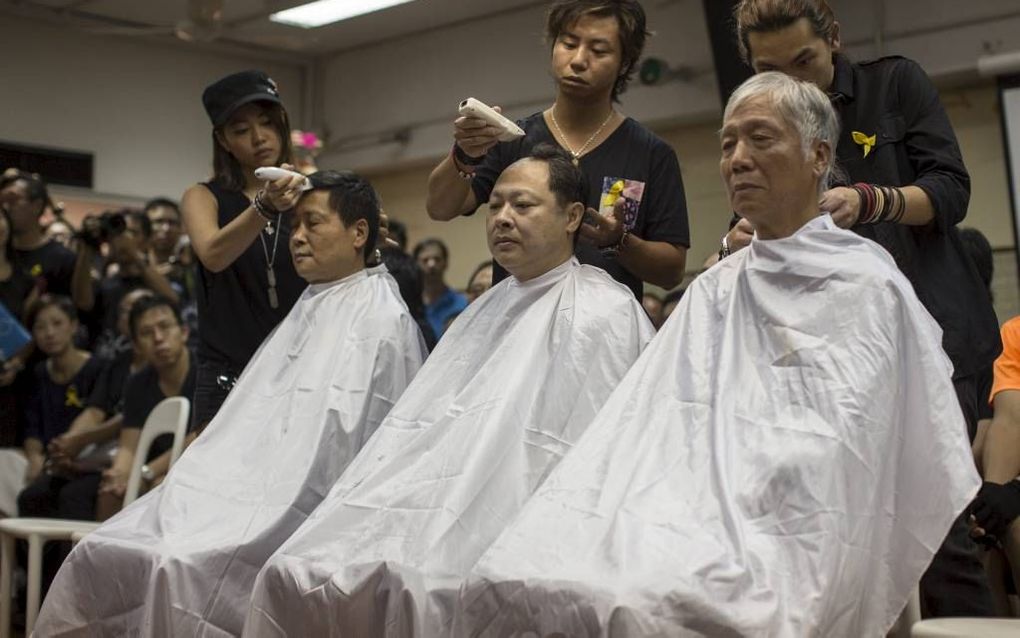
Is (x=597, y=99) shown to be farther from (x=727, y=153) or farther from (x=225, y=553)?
(x=225, y=553)

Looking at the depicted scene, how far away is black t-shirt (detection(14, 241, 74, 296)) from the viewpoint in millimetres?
5195

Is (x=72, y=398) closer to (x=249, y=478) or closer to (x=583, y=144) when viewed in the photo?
(x=249, y=478)

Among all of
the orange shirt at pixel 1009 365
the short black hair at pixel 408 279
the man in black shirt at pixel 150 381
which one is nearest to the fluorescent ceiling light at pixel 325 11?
the man in black shirt at pixel 150 381

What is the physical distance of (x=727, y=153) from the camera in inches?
76.6

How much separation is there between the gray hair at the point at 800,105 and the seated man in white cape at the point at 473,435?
0.48 metres

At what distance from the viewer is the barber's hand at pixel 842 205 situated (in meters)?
1.94

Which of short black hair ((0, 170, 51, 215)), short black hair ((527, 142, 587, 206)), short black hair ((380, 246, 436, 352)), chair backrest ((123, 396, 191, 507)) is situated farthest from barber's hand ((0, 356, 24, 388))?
short black hair ((527, 142, 587, 206))

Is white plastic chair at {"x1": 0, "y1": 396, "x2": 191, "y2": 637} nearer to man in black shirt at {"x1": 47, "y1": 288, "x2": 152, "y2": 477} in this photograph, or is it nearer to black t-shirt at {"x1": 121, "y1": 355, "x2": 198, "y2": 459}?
black t-shirt at {"x1": 121, "y1": 355, "x2": 198, "y2": 459}

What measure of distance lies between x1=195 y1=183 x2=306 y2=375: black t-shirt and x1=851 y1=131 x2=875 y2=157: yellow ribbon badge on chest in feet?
4.33

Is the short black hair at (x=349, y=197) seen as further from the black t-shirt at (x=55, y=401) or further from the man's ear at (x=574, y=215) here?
the black t-shirt at (x=55, y=401)

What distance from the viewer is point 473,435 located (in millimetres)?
2174

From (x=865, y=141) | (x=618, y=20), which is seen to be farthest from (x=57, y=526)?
(x=865, y=141)

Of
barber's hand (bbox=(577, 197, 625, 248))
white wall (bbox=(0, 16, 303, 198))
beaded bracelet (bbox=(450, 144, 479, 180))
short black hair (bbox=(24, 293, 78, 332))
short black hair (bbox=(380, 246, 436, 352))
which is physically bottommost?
short black hair (bbox=(24, 293, 78, 332))

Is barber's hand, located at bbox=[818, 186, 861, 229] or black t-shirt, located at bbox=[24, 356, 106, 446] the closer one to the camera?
barber's hand, located at bbox=[818, 186, 861, 229]
